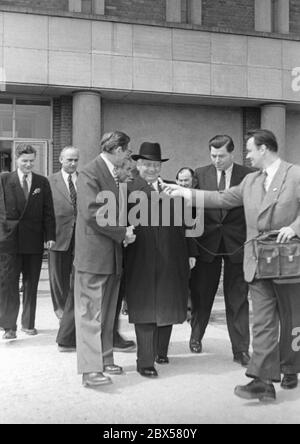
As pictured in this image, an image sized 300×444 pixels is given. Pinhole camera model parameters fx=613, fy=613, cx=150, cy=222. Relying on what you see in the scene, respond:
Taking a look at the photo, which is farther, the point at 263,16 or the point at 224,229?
the point at 263,16

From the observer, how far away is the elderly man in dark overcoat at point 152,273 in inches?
192

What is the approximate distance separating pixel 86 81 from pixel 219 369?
9962mm

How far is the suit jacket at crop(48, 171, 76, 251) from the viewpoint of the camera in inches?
275

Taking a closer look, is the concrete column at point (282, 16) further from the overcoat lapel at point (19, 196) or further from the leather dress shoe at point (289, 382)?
the leather dress shoe at point (289, 382)

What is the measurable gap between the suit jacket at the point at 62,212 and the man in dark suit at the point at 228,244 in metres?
1.97

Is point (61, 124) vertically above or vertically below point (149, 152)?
above

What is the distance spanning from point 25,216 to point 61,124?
27.9 ft

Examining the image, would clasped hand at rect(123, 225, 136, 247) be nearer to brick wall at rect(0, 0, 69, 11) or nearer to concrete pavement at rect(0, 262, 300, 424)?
concrete pavement at rect(0, 262, 300, 424)

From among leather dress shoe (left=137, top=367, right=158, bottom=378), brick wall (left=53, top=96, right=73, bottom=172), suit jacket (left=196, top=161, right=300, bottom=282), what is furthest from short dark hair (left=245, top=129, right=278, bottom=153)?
brick wall (left=53, top=96, right=73, bottom=172)

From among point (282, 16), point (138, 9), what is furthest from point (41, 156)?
point (282, 16)

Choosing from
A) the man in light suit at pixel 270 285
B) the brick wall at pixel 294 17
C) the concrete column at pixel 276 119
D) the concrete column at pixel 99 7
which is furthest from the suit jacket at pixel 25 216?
the brick wall at pixel 294 17

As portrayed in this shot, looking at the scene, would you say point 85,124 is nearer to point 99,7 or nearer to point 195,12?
point 99,7

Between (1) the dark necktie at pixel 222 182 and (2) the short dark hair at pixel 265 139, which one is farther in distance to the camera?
(1) the dark necktie at pixel 222 182

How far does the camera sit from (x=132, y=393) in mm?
4352
